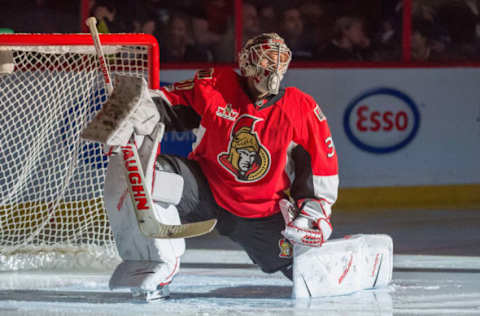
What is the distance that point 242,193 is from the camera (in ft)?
10.7

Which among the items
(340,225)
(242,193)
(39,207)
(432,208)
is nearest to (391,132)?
(432,208)

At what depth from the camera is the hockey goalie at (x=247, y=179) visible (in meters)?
3.11

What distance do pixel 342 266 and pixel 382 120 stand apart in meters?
2.73

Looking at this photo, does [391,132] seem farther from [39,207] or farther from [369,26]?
[39,207]

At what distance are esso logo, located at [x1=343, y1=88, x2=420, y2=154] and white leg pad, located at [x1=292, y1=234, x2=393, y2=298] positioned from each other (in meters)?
2.44

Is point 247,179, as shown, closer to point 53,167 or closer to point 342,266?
point 342,266

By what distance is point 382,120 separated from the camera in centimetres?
593

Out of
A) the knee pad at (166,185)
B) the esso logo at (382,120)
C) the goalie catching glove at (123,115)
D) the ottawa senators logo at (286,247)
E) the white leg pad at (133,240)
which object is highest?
the goalie catching glove at (123,115)

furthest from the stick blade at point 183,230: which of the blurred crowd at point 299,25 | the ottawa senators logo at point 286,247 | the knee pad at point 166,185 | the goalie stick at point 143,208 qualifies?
the blurred crowd at point 299,25

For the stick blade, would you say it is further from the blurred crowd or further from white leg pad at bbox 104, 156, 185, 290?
the blurred crowd

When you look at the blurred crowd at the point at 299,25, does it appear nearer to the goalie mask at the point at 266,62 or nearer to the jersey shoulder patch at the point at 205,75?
the jersey shoulder patch at the point at 205,75

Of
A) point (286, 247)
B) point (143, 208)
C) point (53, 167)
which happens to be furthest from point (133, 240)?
point (53, 167)

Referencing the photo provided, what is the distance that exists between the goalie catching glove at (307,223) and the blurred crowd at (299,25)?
9.25 feet

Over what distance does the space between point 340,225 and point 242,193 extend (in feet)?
6.52
